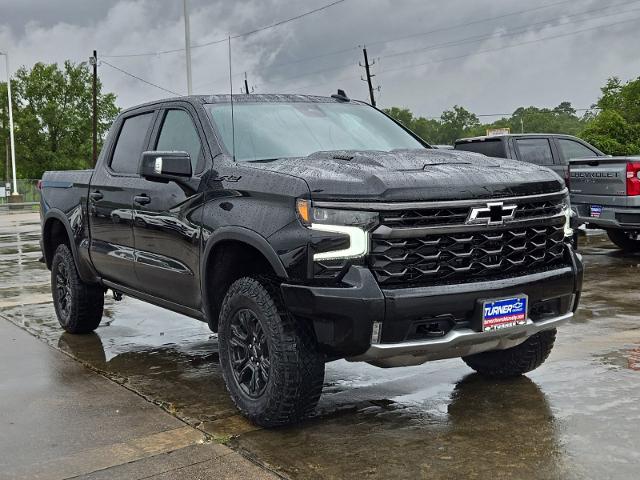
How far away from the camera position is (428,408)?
461 cm

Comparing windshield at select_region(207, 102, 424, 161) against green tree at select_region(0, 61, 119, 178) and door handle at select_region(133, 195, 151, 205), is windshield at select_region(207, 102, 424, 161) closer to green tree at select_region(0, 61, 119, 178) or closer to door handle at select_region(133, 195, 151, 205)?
door handle at select_region(133, 195, 151, 205)

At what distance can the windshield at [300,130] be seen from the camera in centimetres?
489

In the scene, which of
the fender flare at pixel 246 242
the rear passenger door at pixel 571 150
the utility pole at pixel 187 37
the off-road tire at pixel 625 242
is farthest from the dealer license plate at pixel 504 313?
the utility pole at pixel 187 37

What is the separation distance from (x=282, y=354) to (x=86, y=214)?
301cm

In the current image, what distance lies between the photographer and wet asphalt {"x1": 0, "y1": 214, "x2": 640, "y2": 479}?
3.77 metres

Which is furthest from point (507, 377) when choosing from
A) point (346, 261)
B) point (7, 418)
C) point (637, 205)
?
point (637, 205)

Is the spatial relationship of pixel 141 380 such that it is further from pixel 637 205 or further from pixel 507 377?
pixel 637 205

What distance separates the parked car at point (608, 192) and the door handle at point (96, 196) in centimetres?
671

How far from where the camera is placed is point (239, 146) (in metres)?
4.84

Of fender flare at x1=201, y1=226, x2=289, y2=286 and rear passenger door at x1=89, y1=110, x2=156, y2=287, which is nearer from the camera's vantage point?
fender flare at x1=201, y1=226, x2=289, y2=286

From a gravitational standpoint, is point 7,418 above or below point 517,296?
below

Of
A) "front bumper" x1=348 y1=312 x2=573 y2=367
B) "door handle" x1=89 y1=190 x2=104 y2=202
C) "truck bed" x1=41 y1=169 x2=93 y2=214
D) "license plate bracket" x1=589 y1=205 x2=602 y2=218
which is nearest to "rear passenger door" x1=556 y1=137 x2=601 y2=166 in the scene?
"license plate bracket" x1=589 y1=205 x2=602 y2=218

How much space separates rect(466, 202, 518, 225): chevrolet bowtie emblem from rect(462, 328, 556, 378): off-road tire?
1.19 meters

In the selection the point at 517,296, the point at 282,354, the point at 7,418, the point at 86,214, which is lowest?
the point at 7,418
